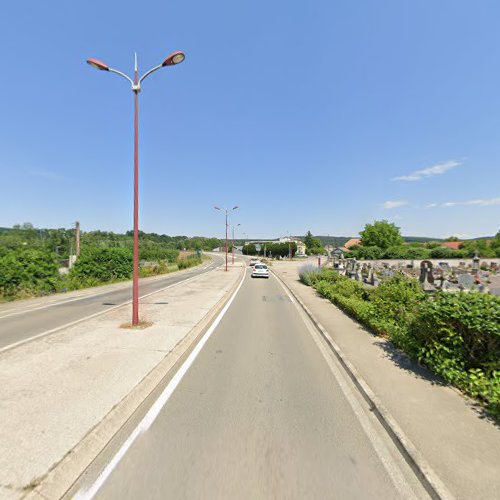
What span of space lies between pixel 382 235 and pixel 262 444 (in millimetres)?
79919

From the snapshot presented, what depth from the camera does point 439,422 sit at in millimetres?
3420

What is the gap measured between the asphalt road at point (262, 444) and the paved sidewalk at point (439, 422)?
34 cm

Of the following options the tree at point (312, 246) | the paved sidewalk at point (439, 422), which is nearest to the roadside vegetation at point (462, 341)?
the paved sidewalk at point (439, 422)

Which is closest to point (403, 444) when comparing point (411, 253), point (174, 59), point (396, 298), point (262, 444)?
point (262, 444)

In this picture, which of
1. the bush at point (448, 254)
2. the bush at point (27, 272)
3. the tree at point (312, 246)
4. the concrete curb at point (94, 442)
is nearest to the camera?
the concrete curb at point (94, 442)

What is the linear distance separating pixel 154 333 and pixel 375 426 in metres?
5.74

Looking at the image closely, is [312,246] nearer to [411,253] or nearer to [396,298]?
[411,253]

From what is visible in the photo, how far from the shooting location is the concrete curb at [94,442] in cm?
244

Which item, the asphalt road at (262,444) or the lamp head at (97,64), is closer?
the asphalt road at (262,444)

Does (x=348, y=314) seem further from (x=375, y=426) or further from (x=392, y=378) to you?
(x=375, y=426)

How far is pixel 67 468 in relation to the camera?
2.67 meters

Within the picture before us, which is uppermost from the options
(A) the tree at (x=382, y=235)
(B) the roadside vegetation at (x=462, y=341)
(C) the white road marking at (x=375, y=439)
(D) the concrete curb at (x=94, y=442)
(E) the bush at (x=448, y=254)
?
Answer: (A) the tree at (x=382, y=235)

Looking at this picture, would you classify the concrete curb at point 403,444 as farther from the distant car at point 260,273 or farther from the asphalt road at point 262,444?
the distant car at point 260,273

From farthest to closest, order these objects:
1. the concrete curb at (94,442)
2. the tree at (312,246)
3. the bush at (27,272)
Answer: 1. the tree at (312,246)
2. the bush at (27,272)
3. the concrete curb at (94,442)
